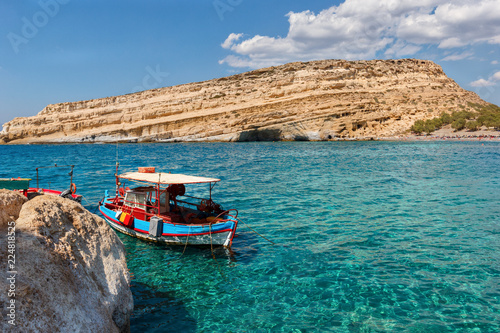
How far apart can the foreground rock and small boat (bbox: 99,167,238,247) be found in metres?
5.27

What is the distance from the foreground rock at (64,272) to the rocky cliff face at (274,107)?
226 ft

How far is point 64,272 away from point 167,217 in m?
7.49

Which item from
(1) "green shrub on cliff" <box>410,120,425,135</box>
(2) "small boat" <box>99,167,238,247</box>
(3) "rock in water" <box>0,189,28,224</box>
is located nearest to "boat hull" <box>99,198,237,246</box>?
(2) "small boat" <box>99,167,238,247</box>

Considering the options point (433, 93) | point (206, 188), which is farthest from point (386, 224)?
point (433, 93)

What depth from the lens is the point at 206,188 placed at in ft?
68.8

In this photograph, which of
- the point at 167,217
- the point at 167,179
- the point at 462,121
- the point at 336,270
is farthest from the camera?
the point at 462,121

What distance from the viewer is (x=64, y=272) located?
4336mm

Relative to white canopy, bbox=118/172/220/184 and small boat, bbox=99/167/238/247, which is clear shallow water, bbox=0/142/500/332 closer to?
small boat, bbox=99/167/238/247

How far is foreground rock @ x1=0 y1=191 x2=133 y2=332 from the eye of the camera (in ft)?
12.3

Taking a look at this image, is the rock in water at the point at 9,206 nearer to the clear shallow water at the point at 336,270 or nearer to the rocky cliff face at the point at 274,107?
the clear shallow water at the point at 336,270

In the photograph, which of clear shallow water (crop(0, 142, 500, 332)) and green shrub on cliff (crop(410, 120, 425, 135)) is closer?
clear shallow water (crop(0, 142, 500, 332))

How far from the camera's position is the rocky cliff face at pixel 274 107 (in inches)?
2881

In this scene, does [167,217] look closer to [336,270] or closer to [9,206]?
[336,270]

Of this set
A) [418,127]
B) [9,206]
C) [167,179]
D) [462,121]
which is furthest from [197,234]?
[462,121]
